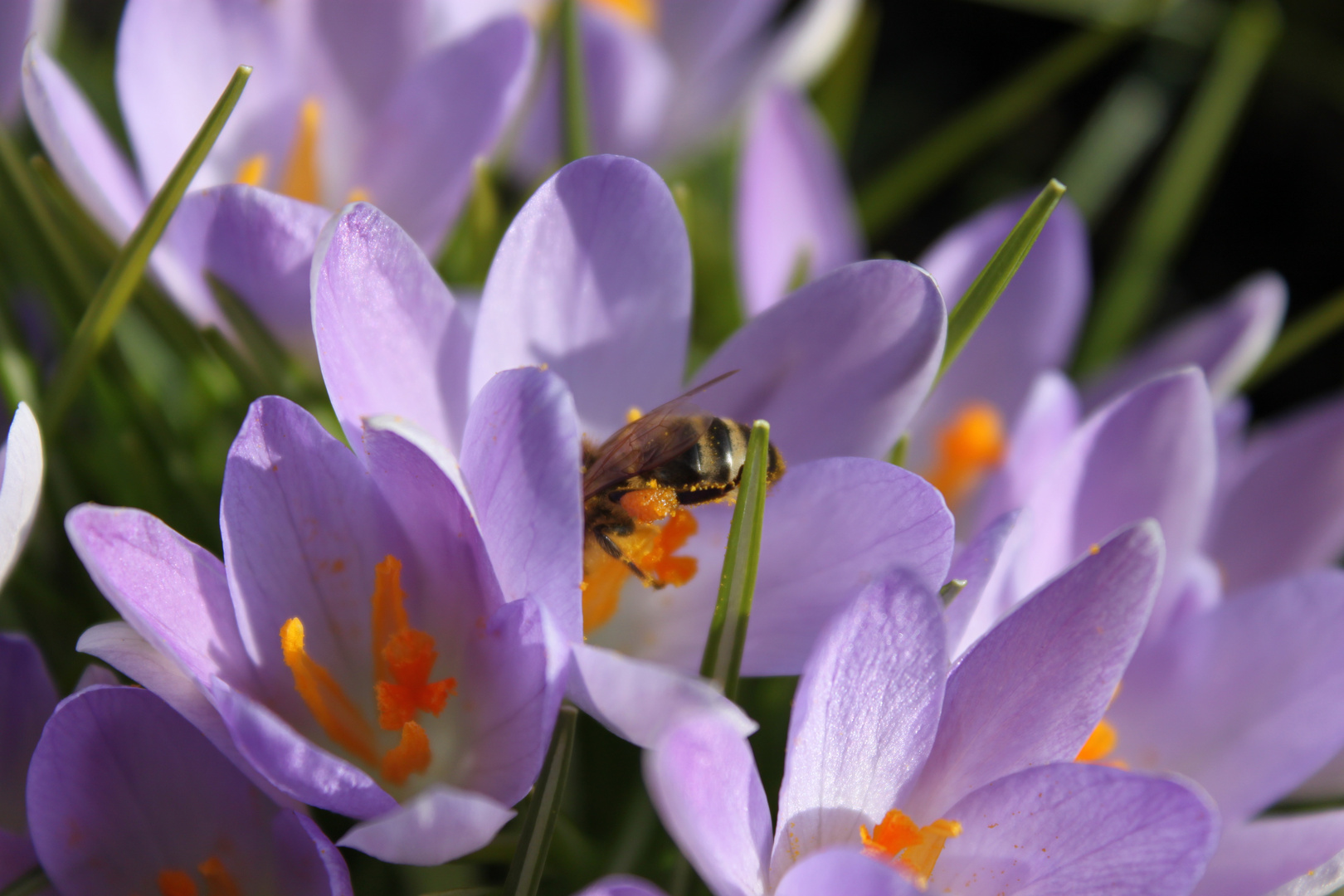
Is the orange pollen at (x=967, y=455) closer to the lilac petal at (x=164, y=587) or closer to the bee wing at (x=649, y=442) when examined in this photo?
the bee wing at (x=649, y=442)

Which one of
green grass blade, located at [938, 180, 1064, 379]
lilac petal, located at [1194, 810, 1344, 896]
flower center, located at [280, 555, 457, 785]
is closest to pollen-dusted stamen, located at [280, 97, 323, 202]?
flower center, located at [280, 555, 457, 785]

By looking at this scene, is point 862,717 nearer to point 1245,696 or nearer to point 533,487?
point 533,487

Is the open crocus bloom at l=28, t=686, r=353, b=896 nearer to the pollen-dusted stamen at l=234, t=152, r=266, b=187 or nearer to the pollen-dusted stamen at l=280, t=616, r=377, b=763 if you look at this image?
the pollen-dusted stamen at l=280, t=616, r=377, b=763

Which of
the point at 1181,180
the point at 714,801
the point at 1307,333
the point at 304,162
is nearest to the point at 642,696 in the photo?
the point at 714,801

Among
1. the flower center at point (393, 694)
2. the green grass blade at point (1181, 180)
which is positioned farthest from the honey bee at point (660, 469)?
the green grass blade at point (1181, 180)

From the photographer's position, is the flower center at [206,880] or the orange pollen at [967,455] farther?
the orange pollen at [967,455]

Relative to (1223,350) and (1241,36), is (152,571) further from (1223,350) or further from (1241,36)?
(1241,36)
